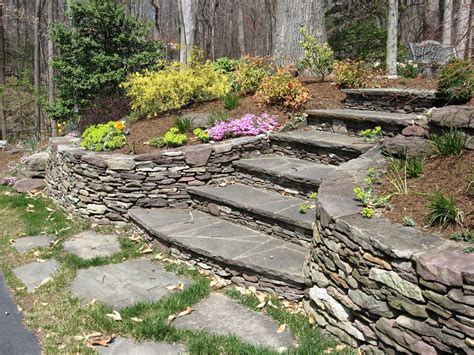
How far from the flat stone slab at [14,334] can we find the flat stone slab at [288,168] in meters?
2.84

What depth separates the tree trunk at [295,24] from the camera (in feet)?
26.2

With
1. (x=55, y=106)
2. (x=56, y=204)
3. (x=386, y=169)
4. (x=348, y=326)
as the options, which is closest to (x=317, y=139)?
(x=386, y=169)

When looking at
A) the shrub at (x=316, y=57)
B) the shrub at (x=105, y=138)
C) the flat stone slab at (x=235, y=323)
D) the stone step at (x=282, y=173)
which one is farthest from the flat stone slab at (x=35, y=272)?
the shrub at (x=316, y=57)

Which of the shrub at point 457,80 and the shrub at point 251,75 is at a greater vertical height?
the shrub at point 251,75

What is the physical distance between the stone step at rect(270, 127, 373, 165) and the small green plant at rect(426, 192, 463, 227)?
1.93 meters

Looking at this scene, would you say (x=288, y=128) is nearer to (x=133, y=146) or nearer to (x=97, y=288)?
(x=133, y=146)

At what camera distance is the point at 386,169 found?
13.0 feet

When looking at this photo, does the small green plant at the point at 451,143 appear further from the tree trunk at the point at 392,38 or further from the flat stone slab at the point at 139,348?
the tree trunk at the point at 392,38

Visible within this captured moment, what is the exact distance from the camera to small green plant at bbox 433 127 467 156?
3584mm

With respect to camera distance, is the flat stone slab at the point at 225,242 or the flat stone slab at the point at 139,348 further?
the flat stone slab at the point at 225,242

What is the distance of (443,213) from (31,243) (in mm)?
4273

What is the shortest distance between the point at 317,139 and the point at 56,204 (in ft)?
12.8

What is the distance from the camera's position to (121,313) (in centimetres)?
343

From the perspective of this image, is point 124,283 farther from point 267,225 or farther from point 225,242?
point 267,225
